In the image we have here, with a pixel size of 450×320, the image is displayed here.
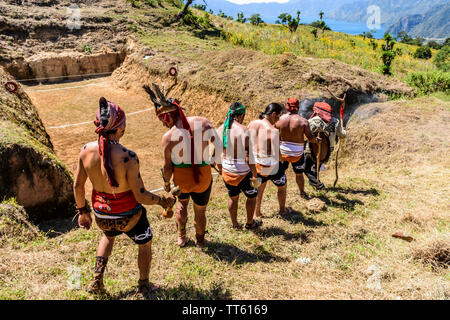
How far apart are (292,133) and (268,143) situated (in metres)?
0.81

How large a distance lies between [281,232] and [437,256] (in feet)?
6.46

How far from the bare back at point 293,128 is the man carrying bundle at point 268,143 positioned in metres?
0.55

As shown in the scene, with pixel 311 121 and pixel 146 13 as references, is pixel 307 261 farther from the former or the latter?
pixel 146 13

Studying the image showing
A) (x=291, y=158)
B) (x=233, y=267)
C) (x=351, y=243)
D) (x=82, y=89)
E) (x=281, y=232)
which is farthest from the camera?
(x=82, y=89)

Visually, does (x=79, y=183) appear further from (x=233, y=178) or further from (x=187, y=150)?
(x=233, y=178)

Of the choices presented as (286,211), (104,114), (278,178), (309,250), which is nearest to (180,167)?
(104,114)

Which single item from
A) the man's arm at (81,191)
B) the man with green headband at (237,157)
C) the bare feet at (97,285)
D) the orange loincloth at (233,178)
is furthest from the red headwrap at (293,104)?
the bare feet at (97,285)

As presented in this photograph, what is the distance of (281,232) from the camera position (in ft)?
15.0

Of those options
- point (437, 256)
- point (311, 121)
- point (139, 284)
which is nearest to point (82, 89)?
point (311, 121)

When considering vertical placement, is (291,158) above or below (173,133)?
below

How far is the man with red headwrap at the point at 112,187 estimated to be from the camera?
252cm

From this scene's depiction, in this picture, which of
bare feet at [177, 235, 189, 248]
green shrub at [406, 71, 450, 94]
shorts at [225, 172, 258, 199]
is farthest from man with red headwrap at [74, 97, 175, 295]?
green shrub at [406, 71, 450, 94]

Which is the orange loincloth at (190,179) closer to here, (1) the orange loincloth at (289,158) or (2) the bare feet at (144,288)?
(2) the bare feet at (144,288)

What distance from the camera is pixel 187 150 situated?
11.3 ft
